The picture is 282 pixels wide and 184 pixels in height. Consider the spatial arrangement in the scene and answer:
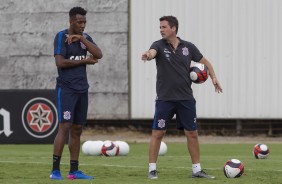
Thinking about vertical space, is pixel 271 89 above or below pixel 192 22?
below

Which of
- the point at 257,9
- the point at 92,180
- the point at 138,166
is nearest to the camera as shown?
the point at 92,180

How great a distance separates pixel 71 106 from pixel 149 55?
1240mm

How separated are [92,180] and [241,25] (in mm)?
15103

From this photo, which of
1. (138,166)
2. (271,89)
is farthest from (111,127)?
(138,166)

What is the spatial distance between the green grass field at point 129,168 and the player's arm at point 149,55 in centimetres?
159

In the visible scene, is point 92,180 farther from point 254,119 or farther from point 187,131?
point 254,119

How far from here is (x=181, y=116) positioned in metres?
13.3

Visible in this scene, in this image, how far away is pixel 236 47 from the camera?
27.2 metres

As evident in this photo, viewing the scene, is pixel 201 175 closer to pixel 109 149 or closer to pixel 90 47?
pixel 90 47

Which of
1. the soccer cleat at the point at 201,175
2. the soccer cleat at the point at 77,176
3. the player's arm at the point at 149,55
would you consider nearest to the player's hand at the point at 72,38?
the player's arm at the point at 149,55

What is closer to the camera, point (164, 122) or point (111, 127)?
point (164, 122)

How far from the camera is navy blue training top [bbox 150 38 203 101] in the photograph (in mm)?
13172

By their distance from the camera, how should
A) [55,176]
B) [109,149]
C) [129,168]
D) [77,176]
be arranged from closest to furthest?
[55,176] → [77,176] → [129,168] → [109,149]

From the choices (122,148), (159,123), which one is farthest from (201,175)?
(122,148)
